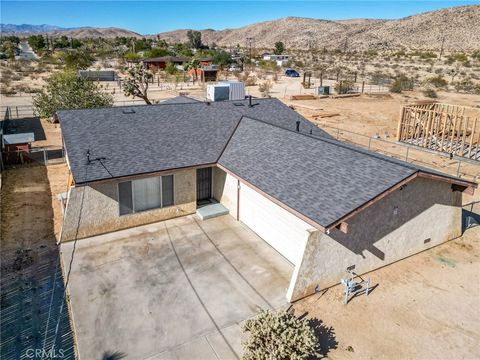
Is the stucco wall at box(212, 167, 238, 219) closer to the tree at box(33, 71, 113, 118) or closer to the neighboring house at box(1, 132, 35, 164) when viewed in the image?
the neighboring house at box(1, 132, 35, 164)

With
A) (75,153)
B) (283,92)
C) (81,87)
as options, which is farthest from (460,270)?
(283,92)

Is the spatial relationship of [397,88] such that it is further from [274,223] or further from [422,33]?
[422,33]

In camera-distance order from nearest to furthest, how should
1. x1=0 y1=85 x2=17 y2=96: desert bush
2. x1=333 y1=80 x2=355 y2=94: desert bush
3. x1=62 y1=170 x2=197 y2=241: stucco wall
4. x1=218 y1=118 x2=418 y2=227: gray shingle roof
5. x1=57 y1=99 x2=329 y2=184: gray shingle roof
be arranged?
1. x1=218 y1=118 x2=418 y2=227: gray shingle roof
2. x1=62 y1=170 x2=197 y2=241: stucco wall
3. x1=57 y1=99 x2=329 y2=184: gray shingle roof
4. x1=0 y1=85 x2=17 y2=96: desert bush
5. x1=333 y1=80 x2=355 y2=94: desert bush

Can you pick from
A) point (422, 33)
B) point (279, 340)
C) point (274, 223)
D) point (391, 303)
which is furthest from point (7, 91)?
point (422, 33)

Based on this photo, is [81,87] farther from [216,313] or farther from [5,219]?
[216,313]

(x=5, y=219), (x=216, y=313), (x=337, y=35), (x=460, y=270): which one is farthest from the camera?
(x=337, y=35)

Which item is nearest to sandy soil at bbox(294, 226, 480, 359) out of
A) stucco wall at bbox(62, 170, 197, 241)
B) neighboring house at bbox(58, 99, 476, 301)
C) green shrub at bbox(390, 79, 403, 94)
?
neighboring house at bbox(58, 99, 476, 301)
